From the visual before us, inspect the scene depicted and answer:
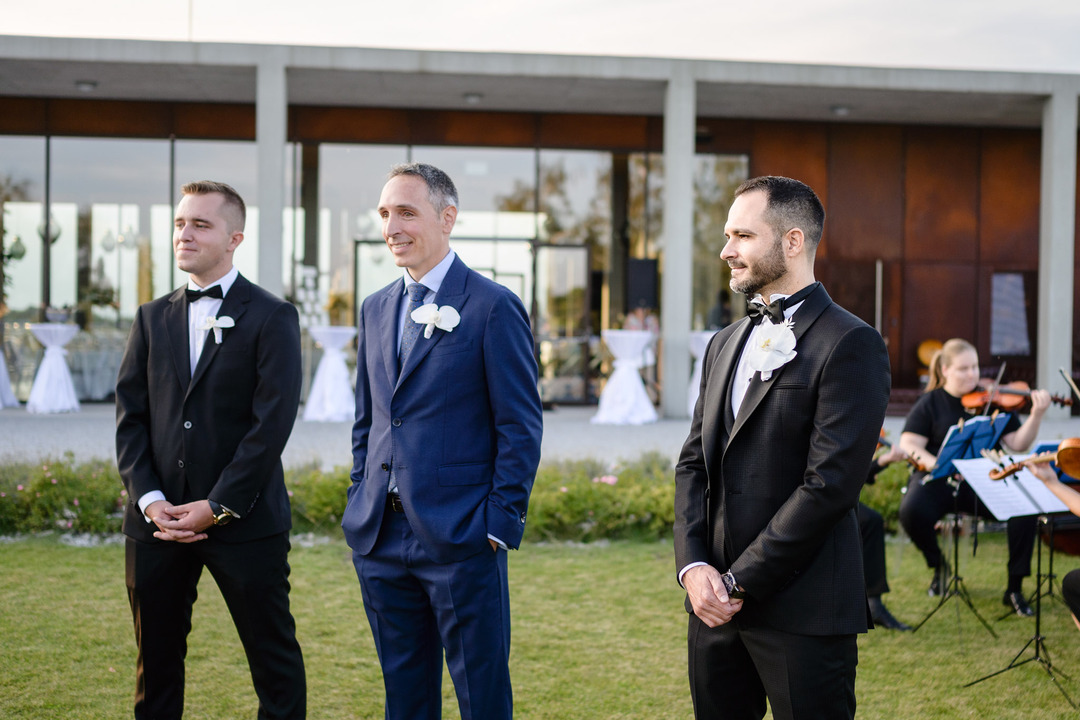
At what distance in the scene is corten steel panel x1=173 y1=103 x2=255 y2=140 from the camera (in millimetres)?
16047

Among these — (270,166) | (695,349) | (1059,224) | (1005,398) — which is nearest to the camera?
(1005,398)

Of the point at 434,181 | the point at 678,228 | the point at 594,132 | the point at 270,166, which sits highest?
the point at 594,132

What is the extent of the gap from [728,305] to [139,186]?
1071 cm

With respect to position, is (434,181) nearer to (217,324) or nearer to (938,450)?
(217,324)

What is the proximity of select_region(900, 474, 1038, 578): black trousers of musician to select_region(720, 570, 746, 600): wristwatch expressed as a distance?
150 inches

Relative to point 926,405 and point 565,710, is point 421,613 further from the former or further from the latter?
point 926,405

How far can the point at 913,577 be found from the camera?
6414 mm

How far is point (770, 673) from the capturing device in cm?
241

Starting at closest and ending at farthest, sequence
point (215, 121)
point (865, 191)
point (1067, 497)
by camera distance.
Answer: point (1067, 497) < point (215, 121) < point (865, 191)

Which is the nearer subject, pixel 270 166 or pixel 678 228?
pixel 270 166

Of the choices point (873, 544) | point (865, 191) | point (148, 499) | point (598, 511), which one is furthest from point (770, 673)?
point (865, 191)

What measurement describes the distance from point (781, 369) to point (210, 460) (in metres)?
1.97

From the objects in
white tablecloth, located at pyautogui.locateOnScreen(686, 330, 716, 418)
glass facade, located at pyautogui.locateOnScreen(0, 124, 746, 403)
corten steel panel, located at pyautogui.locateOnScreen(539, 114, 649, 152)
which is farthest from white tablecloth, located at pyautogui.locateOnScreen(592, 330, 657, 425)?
corten steel panel, located at pyautogui.locateOnScreen(539, 114, 649, 152)

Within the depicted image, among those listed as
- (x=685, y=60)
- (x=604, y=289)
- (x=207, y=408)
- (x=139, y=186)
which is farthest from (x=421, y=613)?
(x=139, y=186)
